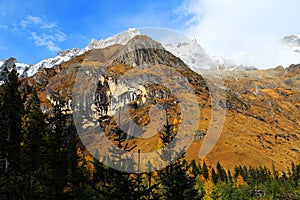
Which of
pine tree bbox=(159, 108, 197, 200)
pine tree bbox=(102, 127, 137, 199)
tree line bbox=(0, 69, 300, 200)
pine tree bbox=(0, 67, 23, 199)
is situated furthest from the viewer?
pine tree bbox=(159, 108, 197, 200)

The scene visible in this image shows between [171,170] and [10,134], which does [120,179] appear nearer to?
[171,170]

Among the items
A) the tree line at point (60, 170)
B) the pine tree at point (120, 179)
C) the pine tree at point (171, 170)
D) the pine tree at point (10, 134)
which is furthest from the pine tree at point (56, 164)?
the pine tree at point (171, 170)

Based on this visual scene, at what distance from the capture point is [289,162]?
16438 cm

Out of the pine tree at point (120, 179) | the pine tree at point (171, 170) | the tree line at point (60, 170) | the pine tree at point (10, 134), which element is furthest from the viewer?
the pine tree at point (171, 170)

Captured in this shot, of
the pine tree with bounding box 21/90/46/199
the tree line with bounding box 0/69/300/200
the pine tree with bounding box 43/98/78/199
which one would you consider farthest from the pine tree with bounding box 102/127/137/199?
the pine tree with bounding box 21/90/46/199

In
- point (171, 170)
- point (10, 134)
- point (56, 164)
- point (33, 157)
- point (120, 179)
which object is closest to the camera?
point (120, 179)

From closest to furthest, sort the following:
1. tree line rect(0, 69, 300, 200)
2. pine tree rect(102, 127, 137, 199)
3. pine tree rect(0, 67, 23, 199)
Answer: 1. pine tree rect(102, 127, 137, 199)
2. tree line rect(0, 69, 300, 200)
3. pine tree rect(0, 67, 23, 199)

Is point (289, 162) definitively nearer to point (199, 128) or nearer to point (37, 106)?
point (199, 128)

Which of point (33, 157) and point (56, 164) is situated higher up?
point (33, 157)

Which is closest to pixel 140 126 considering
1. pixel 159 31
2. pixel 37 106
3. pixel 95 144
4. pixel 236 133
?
pixel 95 144

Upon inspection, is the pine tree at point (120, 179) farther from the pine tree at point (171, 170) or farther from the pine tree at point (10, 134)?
the pine tree at point (10, 134)

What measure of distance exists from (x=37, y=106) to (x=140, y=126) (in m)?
136

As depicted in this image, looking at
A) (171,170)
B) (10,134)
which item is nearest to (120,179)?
(171,170)

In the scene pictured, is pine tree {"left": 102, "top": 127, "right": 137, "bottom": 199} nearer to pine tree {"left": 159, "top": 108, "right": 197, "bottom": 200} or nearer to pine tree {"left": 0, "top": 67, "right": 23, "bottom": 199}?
pine tree {"left": 159, "top": 108, "right": 197, "bottom": 200}
